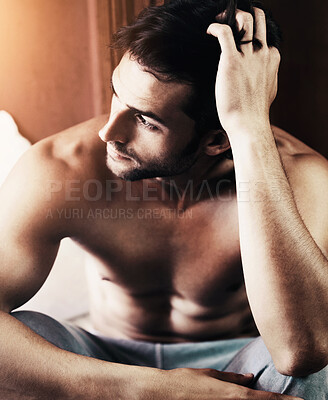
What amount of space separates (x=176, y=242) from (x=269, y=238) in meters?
0.33

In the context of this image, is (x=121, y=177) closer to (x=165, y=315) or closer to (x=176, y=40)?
(x=176, y=40)

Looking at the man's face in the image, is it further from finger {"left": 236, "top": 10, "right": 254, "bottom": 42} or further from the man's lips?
finger {"left": 236, "top": 10, "right": 254, "bottom": 42}

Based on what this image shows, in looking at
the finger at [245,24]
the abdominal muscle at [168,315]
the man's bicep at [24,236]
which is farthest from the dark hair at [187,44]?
the abdominal muscle at [168,315]

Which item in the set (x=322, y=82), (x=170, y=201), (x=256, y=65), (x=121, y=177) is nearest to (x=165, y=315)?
(x=170, y=201)

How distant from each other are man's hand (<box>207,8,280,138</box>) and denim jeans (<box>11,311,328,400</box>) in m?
0.44

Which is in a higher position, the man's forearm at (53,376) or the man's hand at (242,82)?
the man's hand at (242,82)

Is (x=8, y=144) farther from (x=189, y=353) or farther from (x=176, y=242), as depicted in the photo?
(x=189, y=353)

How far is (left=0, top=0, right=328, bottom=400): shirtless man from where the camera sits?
89 cm

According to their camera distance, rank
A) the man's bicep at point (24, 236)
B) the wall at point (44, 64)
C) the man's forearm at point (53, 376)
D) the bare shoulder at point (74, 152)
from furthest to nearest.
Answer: the wall at point (44, 64), the bare shoulder at point (74, 152), the man's bicep at point (24, 236), the man's forearm at point (53, 376)

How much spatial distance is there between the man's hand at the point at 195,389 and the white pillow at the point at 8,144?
773 millimetres

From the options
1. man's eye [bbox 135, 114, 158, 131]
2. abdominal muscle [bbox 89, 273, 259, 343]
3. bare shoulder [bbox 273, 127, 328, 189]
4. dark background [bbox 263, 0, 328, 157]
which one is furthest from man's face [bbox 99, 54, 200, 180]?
dark background [bbox 263, 0, 328, 157]

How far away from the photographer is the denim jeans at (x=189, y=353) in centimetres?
92

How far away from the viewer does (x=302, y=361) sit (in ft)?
2.90

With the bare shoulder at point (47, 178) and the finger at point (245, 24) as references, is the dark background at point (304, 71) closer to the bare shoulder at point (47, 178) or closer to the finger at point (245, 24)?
the finger at point (245, 24)
